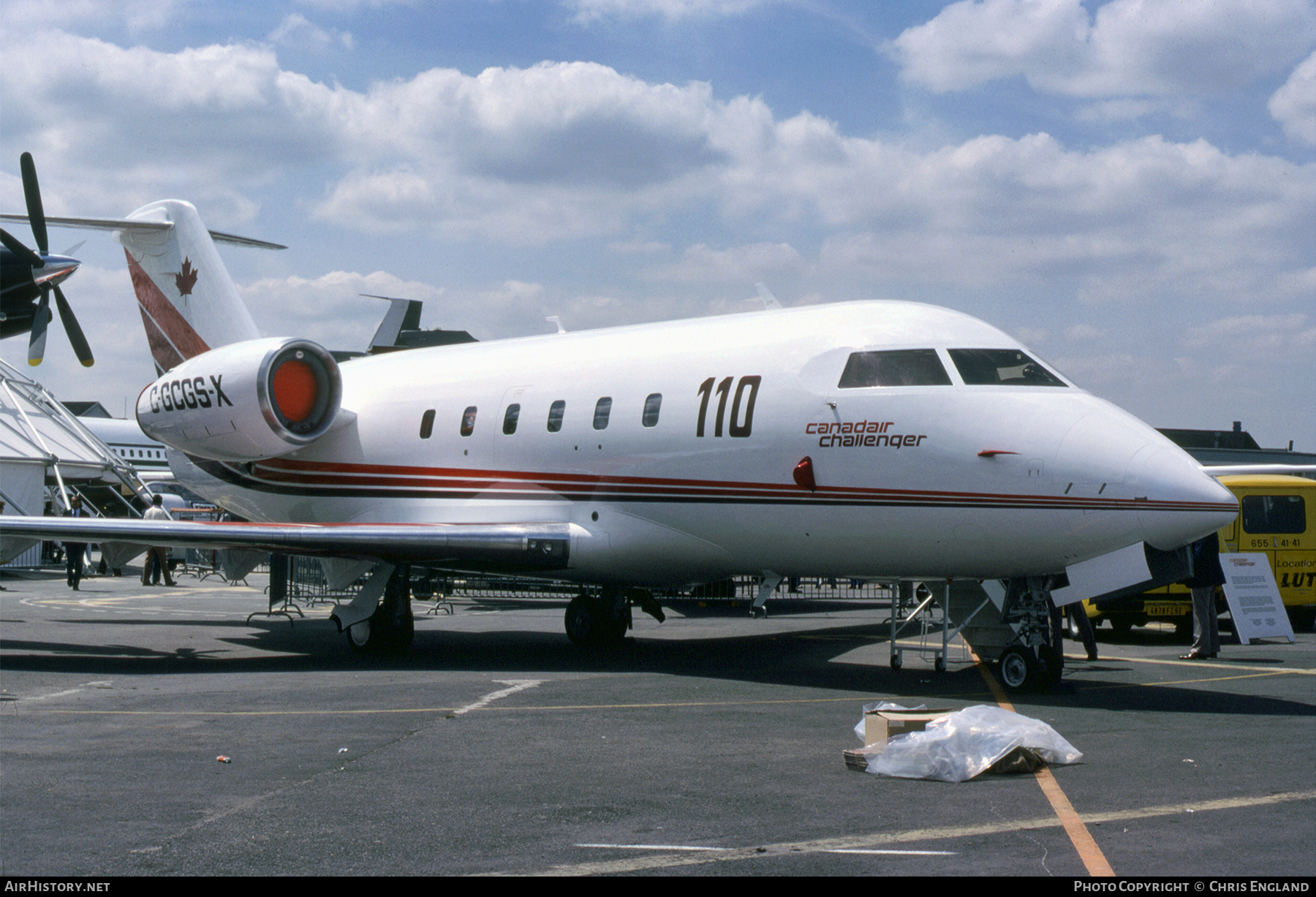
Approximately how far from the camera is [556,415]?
1406cm

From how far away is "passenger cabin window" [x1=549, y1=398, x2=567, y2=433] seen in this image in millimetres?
13984

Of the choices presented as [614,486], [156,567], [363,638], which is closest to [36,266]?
[363,638]

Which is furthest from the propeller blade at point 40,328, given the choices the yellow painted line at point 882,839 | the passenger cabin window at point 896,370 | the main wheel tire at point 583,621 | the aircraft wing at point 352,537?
the yellow painted line at point 882,839

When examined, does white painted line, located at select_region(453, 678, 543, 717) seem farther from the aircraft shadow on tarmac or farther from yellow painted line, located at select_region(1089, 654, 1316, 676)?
yellow painted line, located at select_region(1089, 654, 1316, 676)

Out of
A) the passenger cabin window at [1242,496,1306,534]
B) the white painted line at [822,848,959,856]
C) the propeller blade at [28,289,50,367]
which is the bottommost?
the white painted line at [822,848,959,856]

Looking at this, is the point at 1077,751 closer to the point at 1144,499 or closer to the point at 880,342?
the point at 1144,499

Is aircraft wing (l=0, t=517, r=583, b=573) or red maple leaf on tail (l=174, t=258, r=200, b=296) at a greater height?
red maple leaf on tail (l=174, t=258, r=200, b=296)

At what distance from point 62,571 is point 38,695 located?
28.0 m

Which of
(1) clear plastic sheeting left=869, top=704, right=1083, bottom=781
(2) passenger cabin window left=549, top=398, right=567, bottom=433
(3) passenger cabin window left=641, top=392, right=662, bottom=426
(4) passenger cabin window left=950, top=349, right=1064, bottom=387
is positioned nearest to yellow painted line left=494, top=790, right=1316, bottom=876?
(1) clear plastic sheeting left=869, top=704, right=1083, bottom=781

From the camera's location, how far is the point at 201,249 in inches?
715

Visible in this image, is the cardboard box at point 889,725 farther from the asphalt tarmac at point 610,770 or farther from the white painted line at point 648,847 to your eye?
the white painted line at point 648,847

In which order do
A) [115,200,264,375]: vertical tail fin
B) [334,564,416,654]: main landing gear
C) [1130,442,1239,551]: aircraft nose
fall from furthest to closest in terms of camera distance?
[115,200,264,375]: vertical tail fin, [334,564,416,654]: main landing gear, [1130,442,1239,551]: aircraft nose

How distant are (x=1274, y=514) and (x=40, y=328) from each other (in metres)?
20.0

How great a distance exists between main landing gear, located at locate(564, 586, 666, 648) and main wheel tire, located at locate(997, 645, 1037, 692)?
237 inches
